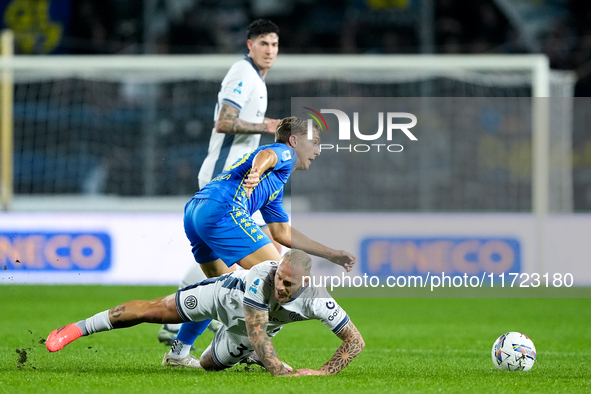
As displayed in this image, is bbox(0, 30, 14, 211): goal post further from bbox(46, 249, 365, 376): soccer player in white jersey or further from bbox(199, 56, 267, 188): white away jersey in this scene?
bbox(46, 249, 365, 376): soccer player in white jersey

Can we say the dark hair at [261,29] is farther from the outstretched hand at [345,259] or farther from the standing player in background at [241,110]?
the outstretched hand at [345,259]

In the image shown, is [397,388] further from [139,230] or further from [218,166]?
[139,230]

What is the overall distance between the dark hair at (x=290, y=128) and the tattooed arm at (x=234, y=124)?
0.86 metres

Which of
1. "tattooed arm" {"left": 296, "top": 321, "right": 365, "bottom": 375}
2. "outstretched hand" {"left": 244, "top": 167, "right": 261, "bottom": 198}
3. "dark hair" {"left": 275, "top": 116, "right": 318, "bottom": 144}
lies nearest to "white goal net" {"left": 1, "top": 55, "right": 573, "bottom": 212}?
"dark hair" {"left": 275, "top": 116, "right": 318, "bottom": 144}

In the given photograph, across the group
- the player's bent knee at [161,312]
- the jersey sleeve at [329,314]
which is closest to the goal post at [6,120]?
the player's bent knee at [161,312]

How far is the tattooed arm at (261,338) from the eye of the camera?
4898 mm

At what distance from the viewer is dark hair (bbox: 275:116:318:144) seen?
18.6ft

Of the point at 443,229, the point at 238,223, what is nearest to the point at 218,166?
the point at 238,223

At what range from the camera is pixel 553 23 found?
1806cm

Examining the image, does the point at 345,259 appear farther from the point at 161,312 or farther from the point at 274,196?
the point at 161,312

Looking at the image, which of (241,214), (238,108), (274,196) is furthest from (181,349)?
(238,108)

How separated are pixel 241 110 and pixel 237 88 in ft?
0.59

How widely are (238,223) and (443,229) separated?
24.2 ft

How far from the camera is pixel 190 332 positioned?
5.78 metres
